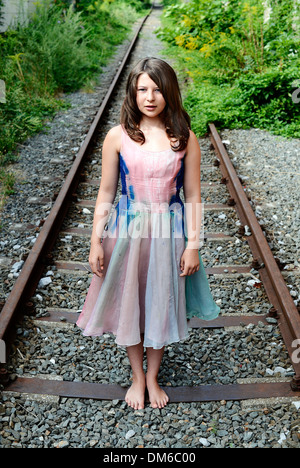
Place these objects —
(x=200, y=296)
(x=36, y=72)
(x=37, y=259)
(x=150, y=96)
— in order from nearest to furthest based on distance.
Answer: (x=150, y=96), (x=200, y=296), (x=37, y=259), (x=36, y=72)

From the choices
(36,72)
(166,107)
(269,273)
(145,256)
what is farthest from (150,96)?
(36,72)

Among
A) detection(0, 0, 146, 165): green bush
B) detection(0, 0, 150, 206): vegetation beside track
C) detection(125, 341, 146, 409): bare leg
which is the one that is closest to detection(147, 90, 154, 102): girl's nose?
detection(125, 341, 146, 409): bare leg

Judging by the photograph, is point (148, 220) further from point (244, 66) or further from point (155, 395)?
point (244, 66)

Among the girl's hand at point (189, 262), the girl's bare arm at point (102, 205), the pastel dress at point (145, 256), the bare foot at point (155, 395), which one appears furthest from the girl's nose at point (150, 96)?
the bare foot at point (155, 395)

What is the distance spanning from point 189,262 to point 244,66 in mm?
6860

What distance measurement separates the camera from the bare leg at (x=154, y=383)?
8.33 ft

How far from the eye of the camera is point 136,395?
257 cm

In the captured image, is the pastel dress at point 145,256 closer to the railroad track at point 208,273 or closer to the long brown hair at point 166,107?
the long brown hair at point 166,107

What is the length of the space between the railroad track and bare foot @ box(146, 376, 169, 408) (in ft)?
0.25

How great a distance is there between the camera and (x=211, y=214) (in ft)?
15.0

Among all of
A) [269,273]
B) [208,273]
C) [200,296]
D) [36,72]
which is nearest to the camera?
[200,296]

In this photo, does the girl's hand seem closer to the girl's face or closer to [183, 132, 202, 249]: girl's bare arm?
[183, 132, 202, 249]: girl's bare arm

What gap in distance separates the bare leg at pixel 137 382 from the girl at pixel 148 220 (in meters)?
0.05
